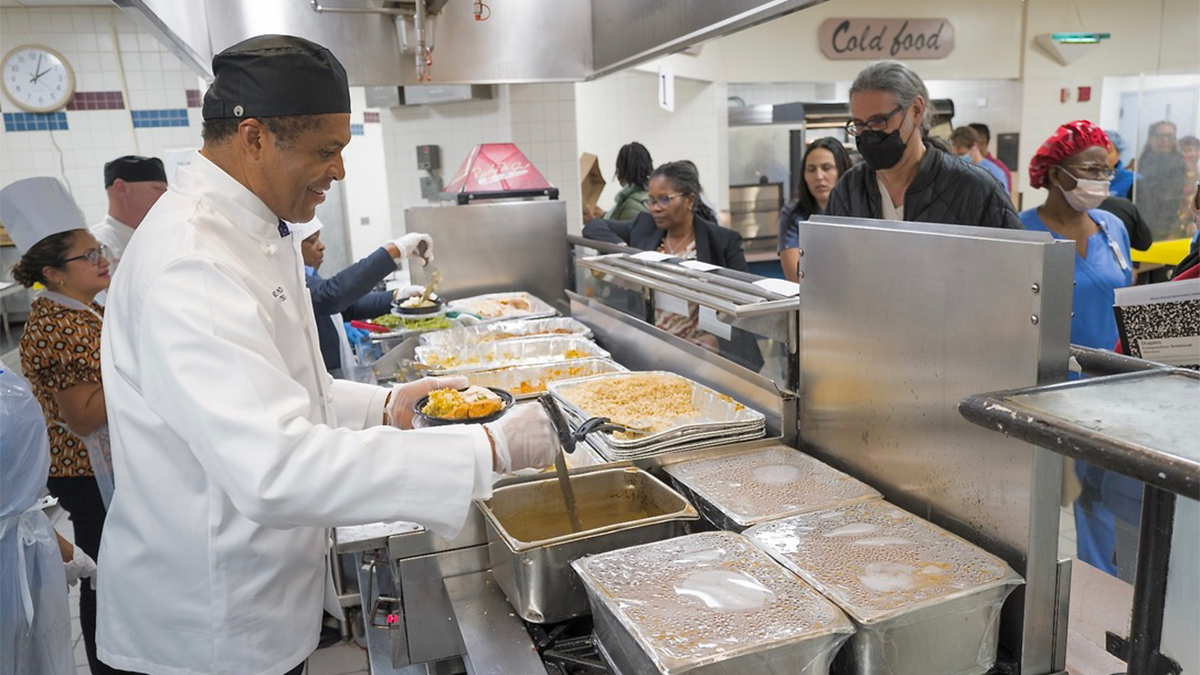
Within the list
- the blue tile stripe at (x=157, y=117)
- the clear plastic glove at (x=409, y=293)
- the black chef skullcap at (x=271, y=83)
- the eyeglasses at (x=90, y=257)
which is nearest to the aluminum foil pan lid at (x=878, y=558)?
the black chef skullcap at (x=271, y=83)

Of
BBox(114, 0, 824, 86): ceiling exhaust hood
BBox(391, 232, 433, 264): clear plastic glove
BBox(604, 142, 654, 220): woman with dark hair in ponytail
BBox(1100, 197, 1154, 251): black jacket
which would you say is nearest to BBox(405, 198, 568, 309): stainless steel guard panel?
BBox(391, 232, 433, 264): clear plastic glove

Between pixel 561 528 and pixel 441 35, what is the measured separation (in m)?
2.70

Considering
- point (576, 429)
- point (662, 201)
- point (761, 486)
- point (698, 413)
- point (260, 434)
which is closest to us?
point (260, 434)

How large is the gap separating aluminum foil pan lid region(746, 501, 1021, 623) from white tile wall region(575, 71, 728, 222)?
6841 mm

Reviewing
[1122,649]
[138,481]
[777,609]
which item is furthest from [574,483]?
[1122,649]

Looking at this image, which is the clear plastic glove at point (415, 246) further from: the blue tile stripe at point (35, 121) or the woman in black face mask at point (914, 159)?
the blue tile stripe at point (35, 121)

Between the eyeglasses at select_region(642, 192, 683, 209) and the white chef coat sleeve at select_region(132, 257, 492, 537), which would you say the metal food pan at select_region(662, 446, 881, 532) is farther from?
the eyeglasses at select_region(642, 192, 683, 209)

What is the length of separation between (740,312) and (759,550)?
57cm

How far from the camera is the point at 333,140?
4.41ft

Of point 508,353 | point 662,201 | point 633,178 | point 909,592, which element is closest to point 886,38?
point 633,178

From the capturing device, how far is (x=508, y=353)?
2955 mm

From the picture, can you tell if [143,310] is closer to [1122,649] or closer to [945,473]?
[945,473]

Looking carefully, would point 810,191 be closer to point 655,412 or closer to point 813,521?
point 655,412

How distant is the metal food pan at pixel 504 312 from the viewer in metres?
3.39
